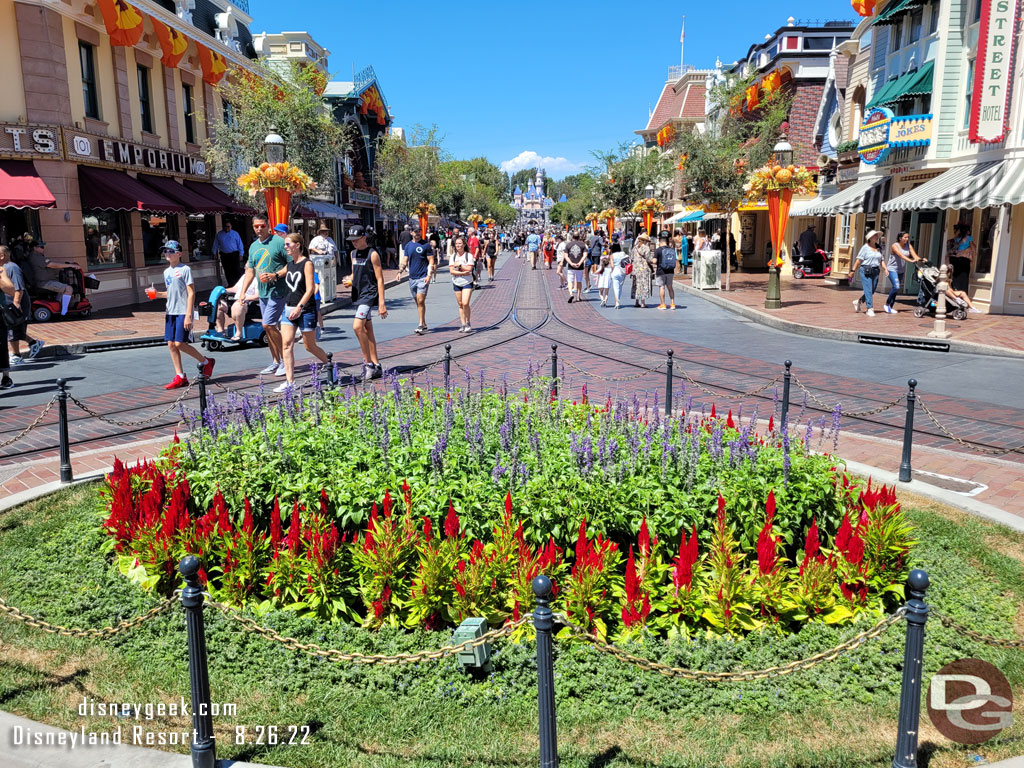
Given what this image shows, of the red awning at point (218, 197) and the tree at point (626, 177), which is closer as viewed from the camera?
the red awning at point (218, 197)

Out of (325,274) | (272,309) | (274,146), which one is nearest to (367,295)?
(272,309)

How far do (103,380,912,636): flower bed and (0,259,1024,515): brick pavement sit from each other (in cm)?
115

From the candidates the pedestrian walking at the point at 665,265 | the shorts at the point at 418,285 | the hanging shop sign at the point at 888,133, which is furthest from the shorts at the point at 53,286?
the hanging shop sign at the point at 888,133

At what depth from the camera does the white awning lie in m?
16.1

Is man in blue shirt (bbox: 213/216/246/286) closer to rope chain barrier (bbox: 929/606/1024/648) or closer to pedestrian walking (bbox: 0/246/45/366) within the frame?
pedestrian walking (bbox: 0/246/45/366)

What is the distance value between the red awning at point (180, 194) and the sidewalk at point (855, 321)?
48.7ft

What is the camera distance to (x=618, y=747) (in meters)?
3.34

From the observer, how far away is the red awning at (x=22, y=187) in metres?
16.3

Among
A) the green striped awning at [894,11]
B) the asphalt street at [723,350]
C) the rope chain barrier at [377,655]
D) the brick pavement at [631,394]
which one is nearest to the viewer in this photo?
the rope chain barrier at [377,655]

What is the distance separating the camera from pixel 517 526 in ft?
13.9

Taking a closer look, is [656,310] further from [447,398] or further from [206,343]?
[447,398]

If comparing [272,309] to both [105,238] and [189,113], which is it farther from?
[189,113]

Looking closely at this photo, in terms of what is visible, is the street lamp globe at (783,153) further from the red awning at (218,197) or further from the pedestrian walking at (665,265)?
the red awning at (218,197)

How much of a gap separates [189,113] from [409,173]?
18361mm
